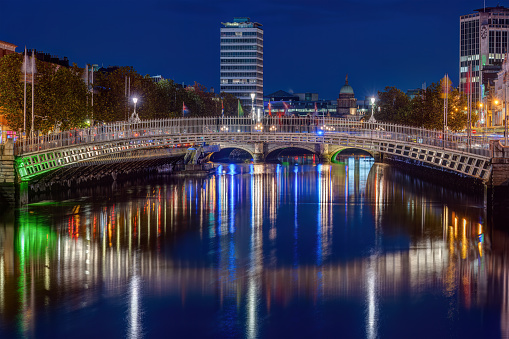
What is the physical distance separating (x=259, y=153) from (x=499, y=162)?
3479 inches

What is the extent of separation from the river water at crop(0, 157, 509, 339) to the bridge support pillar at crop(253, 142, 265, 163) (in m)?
72.4

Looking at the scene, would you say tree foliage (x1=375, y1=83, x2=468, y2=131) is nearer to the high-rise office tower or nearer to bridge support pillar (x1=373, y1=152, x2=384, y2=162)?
bridge support pillar (x1=373, y1=152, x2=384, y2=162)

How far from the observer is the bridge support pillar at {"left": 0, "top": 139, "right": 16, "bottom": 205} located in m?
51.1

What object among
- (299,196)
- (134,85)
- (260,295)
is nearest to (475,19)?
(134,85)

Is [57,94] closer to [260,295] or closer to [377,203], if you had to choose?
[377,203]

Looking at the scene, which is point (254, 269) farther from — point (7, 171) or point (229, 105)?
point (229, 105)

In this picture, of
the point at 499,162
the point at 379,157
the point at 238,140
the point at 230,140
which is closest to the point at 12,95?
the point at 230,140

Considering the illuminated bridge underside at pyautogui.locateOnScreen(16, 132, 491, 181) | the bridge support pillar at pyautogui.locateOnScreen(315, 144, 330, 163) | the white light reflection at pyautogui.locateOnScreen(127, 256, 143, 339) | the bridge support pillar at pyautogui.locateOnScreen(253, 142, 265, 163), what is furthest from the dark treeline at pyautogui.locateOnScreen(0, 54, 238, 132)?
the bridge support pillar at pyautogui.locateOnScreen(315, 144, 330, 163)

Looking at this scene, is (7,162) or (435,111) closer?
(7,162)

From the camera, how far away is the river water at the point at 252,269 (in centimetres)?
2606

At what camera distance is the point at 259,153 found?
135 meters

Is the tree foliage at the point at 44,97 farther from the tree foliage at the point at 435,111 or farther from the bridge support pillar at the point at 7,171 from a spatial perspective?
the tree foliage at the point at 435,111

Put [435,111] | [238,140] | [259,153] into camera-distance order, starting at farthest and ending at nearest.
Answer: [259,153] < [435,111] < [238,140]

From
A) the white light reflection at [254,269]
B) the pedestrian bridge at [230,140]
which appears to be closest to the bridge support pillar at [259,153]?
the white light reflection at [254,269]
